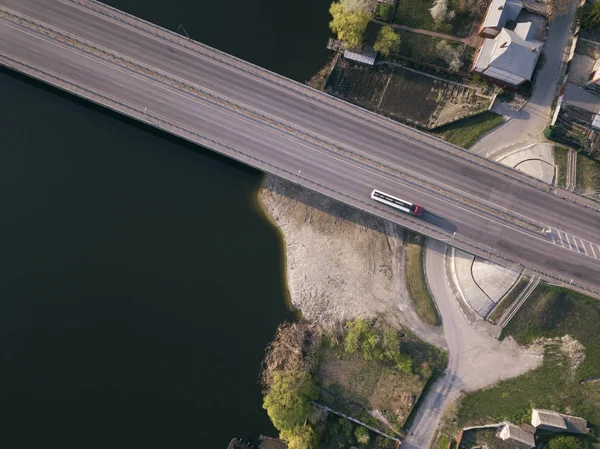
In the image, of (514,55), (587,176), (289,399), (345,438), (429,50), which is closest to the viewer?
(514,55)

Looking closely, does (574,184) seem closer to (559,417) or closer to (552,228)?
(552,228)

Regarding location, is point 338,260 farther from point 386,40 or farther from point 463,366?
point 386,40

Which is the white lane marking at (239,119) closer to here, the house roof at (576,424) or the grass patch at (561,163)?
the grass patch at (561,163)

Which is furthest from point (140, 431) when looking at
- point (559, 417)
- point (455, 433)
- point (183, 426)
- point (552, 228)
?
point (552, 228)

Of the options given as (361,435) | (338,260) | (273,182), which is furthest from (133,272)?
(361,435)

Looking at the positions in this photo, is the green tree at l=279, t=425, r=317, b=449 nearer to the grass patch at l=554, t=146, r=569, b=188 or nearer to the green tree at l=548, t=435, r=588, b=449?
the green tree at l=548, t=435, r=588, b=449

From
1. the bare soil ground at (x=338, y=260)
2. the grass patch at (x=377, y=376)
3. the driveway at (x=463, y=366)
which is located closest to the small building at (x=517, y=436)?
the driveway at (x=463, y=366)
